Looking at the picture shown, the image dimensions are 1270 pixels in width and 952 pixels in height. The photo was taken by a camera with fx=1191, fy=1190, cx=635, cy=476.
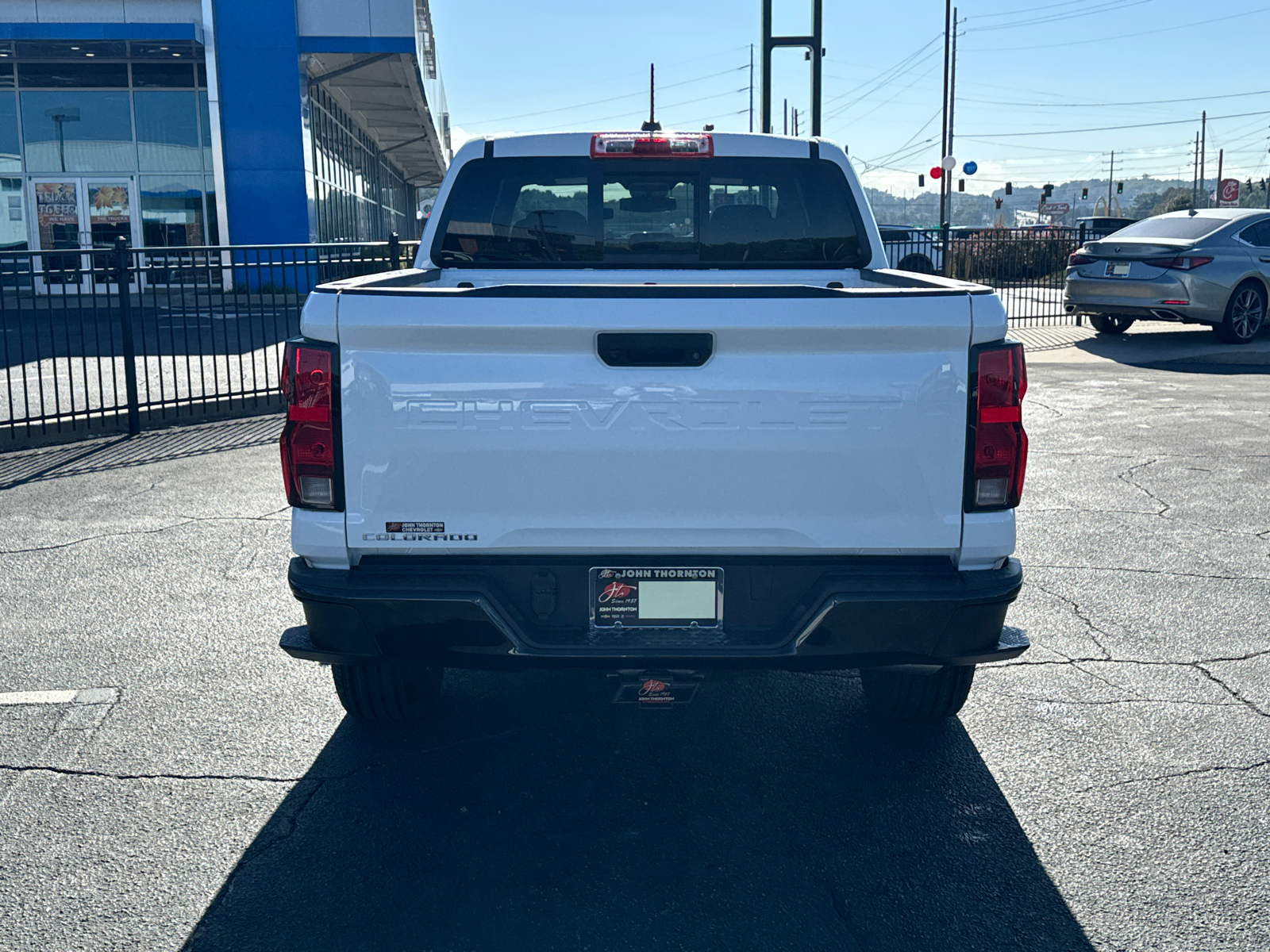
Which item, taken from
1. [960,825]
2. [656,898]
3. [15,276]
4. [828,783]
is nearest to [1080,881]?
[960,825]

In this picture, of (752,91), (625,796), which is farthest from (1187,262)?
(752,91)

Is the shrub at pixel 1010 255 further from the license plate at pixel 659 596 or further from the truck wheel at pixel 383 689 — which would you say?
the license plate at pixel 659 596

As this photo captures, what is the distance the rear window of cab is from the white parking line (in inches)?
86.1

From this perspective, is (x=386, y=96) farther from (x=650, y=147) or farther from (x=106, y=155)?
(x=650, y=147)

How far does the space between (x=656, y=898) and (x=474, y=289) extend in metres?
1.68

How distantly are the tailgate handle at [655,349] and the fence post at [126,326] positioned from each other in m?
8.51

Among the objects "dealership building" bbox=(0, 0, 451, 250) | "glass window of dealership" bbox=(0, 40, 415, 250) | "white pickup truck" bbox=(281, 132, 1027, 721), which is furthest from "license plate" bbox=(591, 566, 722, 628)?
"glass window of dealership" bbox=(0, 40, 415, 250)

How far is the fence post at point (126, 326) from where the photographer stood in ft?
34.6

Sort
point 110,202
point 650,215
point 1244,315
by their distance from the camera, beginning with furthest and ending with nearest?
point 110,202 < point 1244,315 < point 650,215

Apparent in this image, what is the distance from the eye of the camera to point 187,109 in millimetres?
27234

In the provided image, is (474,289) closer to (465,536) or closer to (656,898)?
(465,536)

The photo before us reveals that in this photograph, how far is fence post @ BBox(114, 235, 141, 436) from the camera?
1053cm

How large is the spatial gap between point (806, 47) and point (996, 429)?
44.9 ft

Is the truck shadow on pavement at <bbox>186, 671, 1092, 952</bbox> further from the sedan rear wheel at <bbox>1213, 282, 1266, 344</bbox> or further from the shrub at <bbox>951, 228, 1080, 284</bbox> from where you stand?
the shrub at <bbox>951, 228, 1080, 284</bbox>
